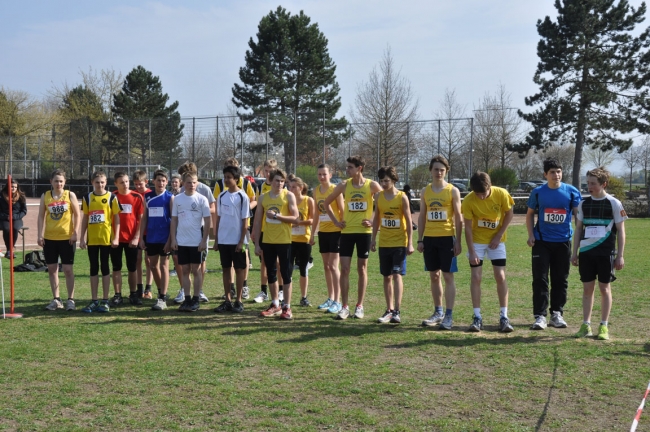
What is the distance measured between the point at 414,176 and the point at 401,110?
9616 millimetres

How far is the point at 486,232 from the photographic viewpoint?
779cm

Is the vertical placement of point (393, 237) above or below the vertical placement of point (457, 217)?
below

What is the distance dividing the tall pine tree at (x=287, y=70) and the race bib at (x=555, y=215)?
3705cm

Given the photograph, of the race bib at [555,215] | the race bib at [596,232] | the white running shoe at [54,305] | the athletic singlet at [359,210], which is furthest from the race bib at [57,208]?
the race bib at [596,232]

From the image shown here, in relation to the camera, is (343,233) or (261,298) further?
(261,298)

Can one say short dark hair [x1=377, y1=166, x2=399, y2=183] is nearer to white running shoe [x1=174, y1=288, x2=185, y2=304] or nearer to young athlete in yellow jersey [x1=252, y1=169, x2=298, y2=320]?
young athlete in yellow jersey [x1=252, y1=169, x2=298, y2=320]

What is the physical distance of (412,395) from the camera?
532 cm

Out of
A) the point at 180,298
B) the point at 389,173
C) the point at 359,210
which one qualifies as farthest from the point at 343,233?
the point at 180,298

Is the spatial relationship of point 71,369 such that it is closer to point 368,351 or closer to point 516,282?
point 368,351

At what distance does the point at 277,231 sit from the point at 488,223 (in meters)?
2.72

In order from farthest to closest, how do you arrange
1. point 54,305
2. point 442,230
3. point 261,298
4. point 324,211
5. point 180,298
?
point 261,298 < point 180,298 < point 324,211 < point 54,305 < point 442,230

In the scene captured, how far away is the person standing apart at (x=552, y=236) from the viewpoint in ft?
25.4

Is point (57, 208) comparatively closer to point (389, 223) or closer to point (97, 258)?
point (97, 258)

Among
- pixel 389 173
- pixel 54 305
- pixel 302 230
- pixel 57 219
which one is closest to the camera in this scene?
pixel 389 173
